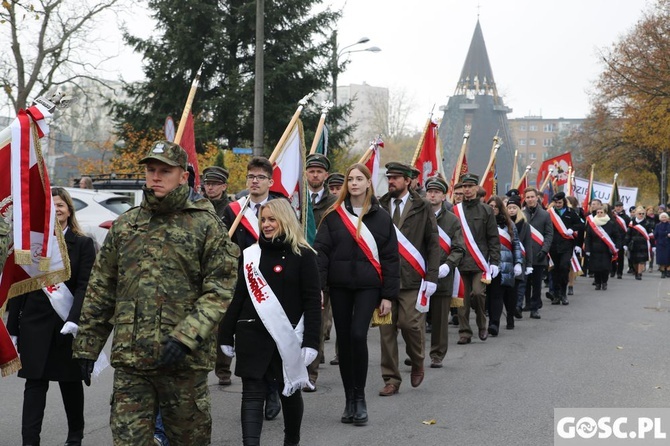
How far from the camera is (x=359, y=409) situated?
7215mm

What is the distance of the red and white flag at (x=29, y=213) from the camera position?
19.7 feet

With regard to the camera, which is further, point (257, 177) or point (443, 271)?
point (443, 271)

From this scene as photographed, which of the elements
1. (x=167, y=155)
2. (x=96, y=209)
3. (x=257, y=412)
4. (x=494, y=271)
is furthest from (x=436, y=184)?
(x=96, y=209)

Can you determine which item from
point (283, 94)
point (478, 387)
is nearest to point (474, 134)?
point (283, 94)

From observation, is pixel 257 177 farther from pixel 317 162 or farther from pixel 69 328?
pixel 317 162

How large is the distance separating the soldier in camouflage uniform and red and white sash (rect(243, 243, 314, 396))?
3.50ft

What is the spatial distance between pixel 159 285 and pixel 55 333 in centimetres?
194

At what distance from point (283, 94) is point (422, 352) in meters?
24.3

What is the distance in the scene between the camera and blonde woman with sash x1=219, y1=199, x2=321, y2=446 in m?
5.76

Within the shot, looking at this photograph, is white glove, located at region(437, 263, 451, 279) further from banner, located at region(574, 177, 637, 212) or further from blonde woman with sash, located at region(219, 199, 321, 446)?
banner, located at region(574, 177, 637, 212)

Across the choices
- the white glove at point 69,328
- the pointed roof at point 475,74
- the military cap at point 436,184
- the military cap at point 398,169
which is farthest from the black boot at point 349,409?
the pointed roof at point 475,74

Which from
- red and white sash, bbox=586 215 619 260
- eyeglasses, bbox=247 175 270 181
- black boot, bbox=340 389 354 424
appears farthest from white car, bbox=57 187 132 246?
red and white sash, bbox=586 215 619 260

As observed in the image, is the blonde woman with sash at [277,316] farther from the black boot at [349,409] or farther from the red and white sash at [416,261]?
the red and white sash at [416,261]

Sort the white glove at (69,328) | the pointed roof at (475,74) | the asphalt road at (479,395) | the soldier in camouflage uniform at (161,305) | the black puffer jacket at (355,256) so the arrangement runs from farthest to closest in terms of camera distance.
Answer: the pointed roof at (475,74), the black puffer jacket at (355,256), the asphalt road at (479,395), the white glove at (69,328), the soldier in camouflage uniform at (161,305)
